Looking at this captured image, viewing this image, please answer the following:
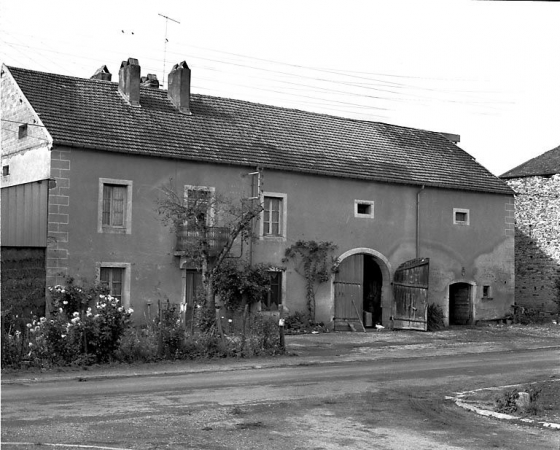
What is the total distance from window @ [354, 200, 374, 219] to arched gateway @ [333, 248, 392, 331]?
134 centimetres

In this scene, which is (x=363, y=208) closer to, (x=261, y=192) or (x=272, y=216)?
(x=272, y=216)

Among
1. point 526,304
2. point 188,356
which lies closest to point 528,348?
point 188,356

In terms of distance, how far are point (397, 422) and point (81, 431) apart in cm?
434

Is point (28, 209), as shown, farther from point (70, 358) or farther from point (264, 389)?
point (264, 389)

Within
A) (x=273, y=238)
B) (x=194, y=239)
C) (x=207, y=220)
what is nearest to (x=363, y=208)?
(x=273, y=238)

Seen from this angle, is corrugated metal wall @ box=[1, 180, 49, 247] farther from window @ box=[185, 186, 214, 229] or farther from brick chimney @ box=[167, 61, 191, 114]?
brick chimney @ box=[167, 61, 191, 114]

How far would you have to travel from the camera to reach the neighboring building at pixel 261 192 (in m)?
24.4

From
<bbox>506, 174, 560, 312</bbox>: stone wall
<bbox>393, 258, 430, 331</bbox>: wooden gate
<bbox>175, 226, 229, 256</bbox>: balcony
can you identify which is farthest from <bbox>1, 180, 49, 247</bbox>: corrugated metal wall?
<bbox>506, 174, 560, 312</bbox>: stone wall

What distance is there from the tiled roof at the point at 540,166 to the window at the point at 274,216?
1598cm

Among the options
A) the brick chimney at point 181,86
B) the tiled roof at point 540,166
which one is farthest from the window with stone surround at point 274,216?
the tiled roof at point 540,166

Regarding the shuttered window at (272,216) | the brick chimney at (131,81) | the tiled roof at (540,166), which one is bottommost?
the shuttered window at (272,216)

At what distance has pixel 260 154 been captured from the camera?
28109 millimetres

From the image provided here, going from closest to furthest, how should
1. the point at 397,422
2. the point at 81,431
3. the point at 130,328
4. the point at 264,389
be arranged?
1. the point at 81,431
2. the point at 397,422
3. the point at 264,389
4. the point at 130,328

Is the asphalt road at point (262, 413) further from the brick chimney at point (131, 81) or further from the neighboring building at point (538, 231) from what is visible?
the neighboring building at point (538, 231)
